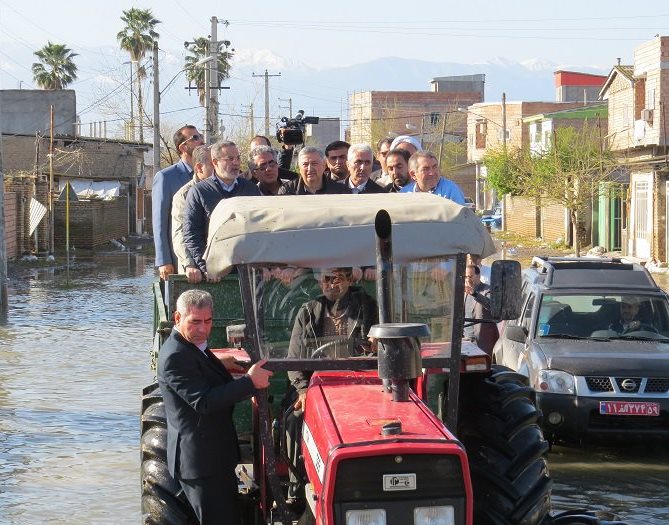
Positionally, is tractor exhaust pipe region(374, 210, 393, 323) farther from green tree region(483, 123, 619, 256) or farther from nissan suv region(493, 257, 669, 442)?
green tree region(483, 123, 619, 256)

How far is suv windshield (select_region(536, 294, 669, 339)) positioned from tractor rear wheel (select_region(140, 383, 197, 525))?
6.46 metres

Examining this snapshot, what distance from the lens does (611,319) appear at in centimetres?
1262

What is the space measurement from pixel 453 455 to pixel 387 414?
0.43 metres

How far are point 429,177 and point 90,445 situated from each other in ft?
15.6

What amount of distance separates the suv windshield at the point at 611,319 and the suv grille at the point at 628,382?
3.11ft

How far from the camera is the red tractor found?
5.27 m

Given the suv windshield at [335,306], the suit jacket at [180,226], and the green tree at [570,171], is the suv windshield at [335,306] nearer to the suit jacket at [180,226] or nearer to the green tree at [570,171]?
the suit jacket at [180,226]

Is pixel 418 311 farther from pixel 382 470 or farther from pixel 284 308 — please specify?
pixel 382 470

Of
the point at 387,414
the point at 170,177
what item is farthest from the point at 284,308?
the point at 170,177

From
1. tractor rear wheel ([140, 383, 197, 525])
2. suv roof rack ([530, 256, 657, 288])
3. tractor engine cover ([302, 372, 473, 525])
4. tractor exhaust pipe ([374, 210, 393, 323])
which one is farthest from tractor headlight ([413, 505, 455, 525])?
suv roof rack ([530, 256, 657, 288])

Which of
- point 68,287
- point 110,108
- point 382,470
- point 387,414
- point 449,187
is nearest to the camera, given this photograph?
point 382,470

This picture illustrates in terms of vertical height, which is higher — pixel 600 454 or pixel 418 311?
pixel 418 311

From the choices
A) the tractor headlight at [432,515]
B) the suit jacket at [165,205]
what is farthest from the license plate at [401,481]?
the suit jacket at [165,205]

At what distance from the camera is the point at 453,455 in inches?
207
